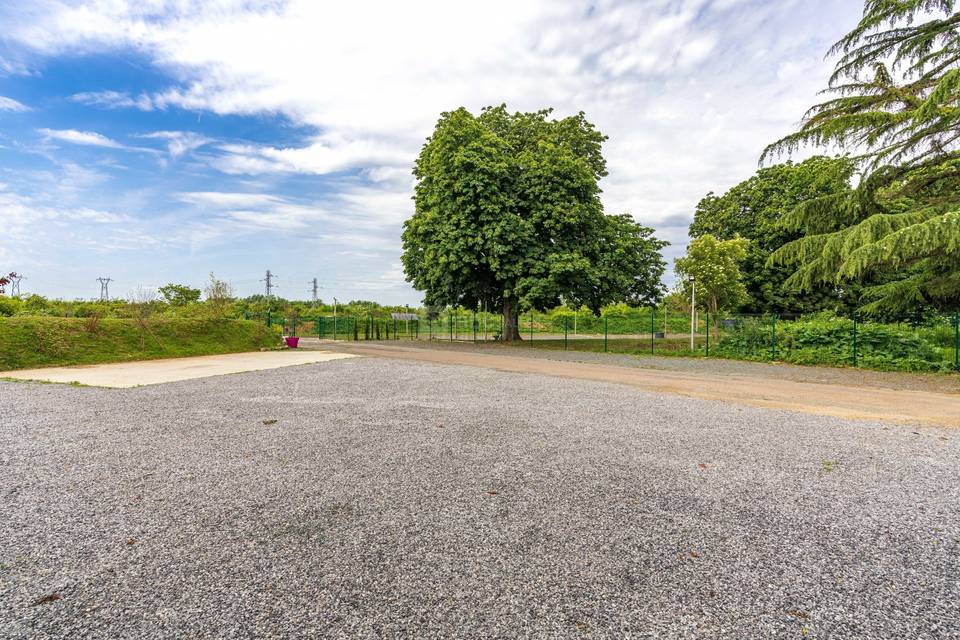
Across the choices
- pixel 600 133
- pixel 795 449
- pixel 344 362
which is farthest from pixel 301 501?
pixel 600 133

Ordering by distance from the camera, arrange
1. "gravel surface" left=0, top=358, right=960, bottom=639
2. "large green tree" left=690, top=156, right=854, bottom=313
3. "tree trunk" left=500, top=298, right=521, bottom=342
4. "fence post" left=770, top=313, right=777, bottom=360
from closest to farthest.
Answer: "gravel surface" left=0, top=358, right=960, bottom=639 → "fence post" left=770, top=313, right=777, bottom=360 → "tree trunk" left=500, top=298, right=521, bottom=342 → "large green tree" left=690, top=156, right=854, bottom=313

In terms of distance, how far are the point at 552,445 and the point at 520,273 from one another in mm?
14382

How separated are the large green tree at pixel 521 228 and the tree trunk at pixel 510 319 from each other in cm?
14

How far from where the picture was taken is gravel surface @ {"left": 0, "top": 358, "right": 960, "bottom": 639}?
6.90 feet

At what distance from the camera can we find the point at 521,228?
19.1m

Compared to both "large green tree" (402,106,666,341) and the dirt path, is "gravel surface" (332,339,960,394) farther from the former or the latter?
"large green tree" (402,106,666,341)

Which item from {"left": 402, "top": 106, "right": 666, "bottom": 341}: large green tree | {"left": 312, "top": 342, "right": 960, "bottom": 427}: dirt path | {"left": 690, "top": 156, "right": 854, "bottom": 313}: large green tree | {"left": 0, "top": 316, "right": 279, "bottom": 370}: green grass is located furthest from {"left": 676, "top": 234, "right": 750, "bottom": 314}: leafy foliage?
{"left": 0, "top": 316, "right": 279, "bottom": 370}: green grass

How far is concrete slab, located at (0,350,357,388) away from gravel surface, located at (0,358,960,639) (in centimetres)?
414

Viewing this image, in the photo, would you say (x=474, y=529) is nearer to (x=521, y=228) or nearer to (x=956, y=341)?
(x=956, y=341)

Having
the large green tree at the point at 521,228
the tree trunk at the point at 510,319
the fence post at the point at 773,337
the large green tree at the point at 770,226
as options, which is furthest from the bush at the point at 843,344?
the large green tree at the point at 770,226

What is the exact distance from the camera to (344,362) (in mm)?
13734

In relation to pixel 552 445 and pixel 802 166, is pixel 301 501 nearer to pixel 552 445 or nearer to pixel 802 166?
pixel 552 445

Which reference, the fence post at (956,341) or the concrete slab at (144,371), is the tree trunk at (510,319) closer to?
the concrete slab at (144,371)

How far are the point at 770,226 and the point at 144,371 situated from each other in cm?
3087
